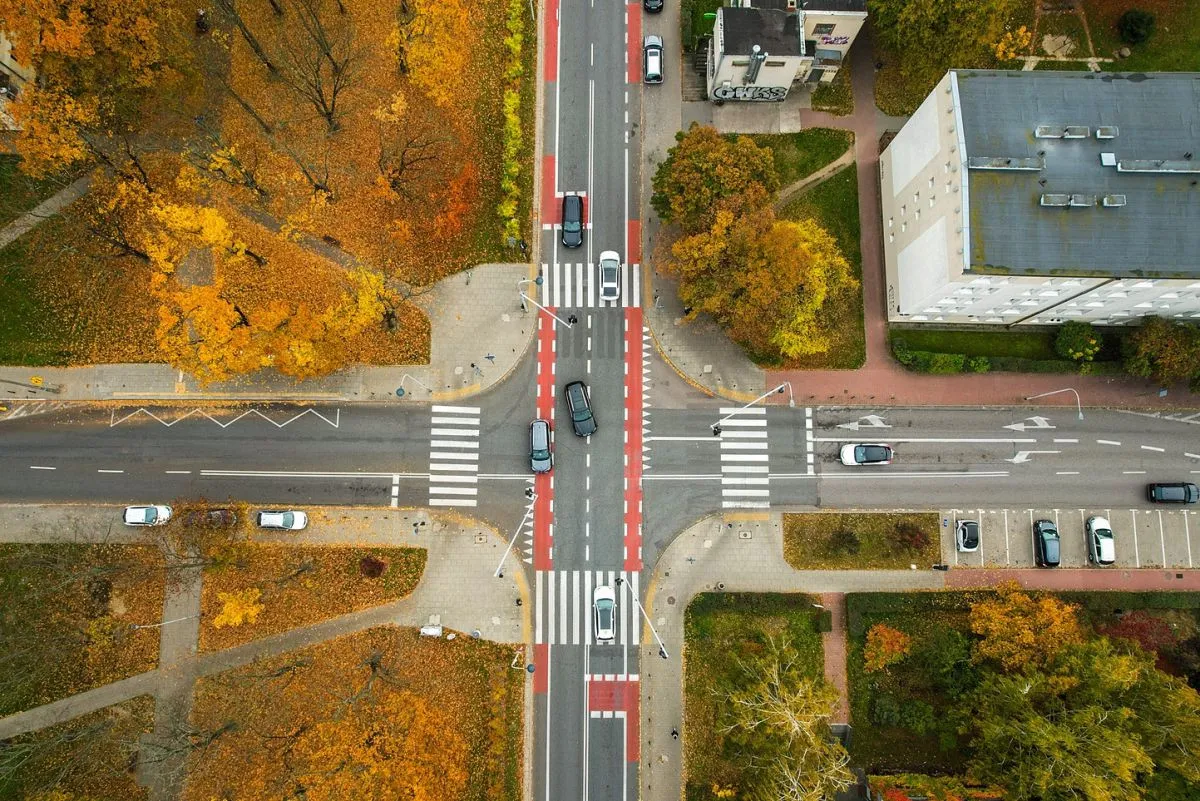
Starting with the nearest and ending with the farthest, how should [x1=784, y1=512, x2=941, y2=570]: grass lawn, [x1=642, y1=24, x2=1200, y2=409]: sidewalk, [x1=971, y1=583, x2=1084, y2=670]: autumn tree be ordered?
[x1=971, y1=583, x2=1084, y2=670]: autumn tree < [x1=784, y1=512, x2=941, y2=570]: grass lawn < [x1=642, y1=24, x2=1200, y2=409]: sidewalk

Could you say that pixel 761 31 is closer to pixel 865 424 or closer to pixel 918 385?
pixel 918 385

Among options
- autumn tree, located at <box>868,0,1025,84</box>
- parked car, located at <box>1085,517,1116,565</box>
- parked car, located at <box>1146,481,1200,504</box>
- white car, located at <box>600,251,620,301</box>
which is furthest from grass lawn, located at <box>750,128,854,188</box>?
parked car, located at <box>1146,481,1200,504</box>

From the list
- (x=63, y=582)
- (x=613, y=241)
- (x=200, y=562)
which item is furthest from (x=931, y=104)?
(x=63, y=582)

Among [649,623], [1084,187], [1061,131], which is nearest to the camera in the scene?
[1084,187]

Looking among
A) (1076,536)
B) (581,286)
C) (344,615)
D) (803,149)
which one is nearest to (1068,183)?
(803,149)

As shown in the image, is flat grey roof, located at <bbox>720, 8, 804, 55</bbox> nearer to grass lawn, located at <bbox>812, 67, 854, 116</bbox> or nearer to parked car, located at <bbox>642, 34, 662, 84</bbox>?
parked car, located at <bbox>642, 34, 662, 84</bbox>

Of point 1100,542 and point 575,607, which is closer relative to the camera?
point 575,607

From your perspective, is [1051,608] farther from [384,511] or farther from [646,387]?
[384,511]
